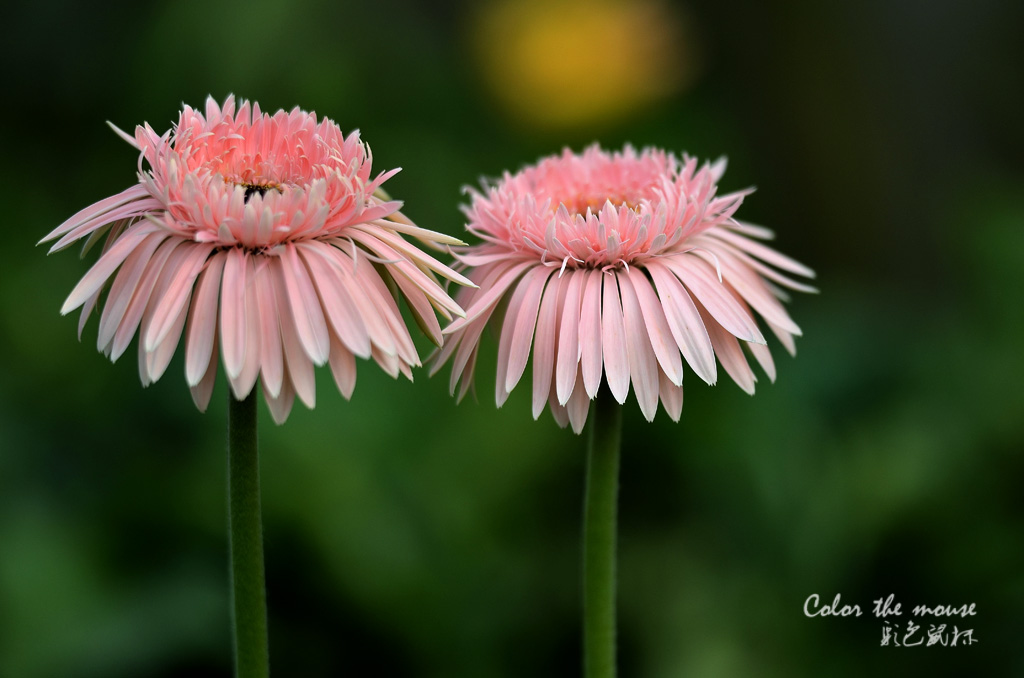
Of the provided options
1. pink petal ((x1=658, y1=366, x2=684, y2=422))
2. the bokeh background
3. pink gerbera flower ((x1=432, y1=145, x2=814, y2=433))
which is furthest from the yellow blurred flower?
pink petal ((x1=658, y1=366, x2=684, y2=422))

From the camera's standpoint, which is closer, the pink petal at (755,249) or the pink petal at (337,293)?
the pink petal at (337,293)

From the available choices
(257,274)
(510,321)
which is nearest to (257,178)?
(257,274)

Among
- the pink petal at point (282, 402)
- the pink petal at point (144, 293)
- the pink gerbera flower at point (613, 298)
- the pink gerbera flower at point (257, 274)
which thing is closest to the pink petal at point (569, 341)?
the pink gerbera flower at point (613, 298)

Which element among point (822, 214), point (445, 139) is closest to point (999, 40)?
point (822, 214)

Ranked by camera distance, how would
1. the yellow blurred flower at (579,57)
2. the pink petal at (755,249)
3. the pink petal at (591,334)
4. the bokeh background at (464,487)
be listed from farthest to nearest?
the yellow blurred flower at (579,57)
the bokeh background at (464,487)
the pink petal at (755,249)
the pink petal at (591,334)

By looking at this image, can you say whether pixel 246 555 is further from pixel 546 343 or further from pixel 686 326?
pixel 686 326

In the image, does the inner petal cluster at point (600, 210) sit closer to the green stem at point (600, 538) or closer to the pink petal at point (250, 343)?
the green stem at point (600, 538)

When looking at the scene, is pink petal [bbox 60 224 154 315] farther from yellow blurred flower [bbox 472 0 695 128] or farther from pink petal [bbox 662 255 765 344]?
yellow blurred flower [bbox 472 0 695 128]
